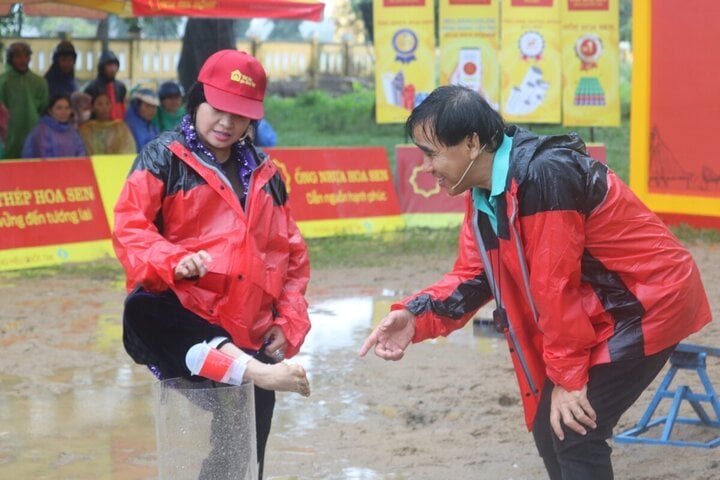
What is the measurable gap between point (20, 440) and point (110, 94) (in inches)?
350

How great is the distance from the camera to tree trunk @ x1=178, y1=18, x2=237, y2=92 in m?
19.3

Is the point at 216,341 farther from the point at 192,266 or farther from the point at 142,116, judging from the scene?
the point at 142,116

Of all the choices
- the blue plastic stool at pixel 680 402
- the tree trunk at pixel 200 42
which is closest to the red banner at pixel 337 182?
the tree trunk at pixel 200 42

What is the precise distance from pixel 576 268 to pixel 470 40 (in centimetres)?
1150

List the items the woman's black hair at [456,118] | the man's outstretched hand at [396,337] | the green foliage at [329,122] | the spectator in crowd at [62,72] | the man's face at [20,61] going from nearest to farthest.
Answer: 1. the woman's black hair at [456,118]
2. the man's outstretched hand at [396,337]
3. the man's face at [20,61]
4. the spectator in crowd at [62,72]
5. the green foliage at [329,122]

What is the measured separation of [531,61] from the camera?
14742mm

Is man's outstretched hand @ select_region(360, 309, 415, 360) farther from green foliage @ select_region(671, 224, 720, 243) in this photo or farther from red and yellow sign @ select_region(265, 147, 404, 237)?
red and yellow sign @ select_region(265, 147, 404, 237)

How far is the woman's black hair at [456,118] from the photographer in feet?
11.9

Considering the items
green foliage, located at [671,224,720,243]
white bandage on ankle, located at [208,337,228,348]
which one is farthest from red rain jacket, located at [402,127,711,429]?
green foliage, located at [671,224,720,243]

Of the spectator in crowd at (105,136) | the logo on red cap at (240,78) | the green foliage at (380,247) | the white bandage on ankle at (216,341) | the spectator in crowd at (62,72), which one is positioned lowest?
the green foliage at (380,247)

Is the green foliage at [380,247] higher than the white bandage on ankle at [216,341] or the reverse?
the reverse

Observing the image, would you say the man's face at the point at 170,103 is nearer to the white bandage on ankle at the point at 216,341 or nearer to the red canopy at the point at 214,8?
the red canopy at the point at 214,8

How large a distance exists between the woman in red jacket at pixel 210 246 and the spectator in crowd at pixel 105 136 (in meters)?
9.24

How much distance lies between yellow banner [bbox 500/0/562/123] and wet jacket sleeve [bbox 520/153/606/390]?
11.3 m
